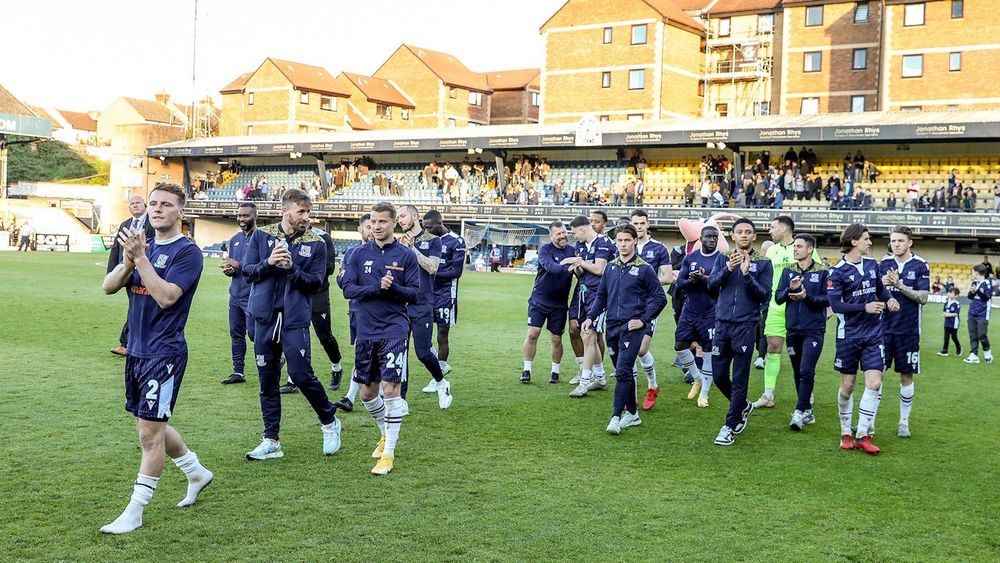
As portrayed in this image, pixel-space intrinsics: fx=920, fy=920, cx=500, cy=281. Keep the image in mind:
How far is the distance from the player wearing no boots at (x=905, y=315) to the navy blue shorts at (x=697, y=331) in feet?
6.60

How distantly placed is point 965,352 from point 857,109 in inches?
1423

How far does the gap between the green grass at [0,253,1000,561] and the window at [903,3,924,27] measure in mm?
39958

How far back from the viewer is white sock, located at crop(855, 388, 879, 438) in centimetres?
834

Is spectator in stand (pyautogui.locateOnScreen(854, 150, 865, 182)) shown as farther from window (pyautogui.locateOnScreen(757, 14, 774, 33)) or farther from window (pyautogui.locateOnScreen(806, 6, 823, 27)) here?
window (pyautogui.locateOnScreen(757, 14, 774, 33))

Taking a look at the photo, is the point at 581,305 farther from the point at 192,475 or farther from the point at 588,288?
the point at 192,475

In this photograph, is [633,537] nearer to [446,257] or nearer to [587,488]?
[587,488]

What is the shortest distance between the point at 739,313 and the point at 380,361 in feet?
11.1

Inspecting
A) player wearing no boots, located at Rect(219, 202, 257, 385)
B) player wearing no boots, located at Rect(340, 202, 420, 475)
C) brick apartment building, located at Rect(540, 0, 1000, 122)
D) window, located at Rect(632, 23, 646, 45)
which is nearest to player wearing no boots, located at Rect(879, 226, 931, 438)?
player wearing no boots, located at Rect(340, 202, 420, 475)

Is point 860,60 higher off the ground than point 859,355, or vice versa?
Answer: point 860,60

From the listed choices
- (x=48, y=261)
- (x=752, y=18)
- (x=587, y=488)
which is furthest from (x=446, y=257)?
(x=752, y=18)

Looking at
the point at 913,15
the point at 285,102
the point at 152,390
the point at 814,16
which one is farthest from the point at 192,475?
the point at 285,102

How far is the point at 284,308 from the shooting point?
23.7ft

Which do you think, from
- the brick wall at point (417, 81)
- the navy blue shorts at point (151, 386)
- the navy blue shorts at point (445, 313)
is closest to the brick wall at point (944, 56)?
the brick wall at point (417, 81)

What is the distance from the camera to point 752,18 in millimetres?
55656
